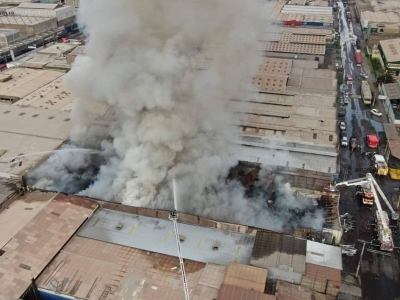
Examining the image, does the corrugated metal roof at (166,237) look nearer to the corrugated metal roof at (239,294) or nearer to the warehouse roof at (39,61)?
the corrugated metal roof at (239,294)

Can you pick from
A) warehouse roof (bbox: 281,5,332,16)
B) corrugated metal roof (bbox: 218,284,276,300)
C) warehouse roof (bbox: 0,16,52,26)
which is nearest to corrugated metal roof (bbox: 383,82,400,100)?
warehouse roof (bbox: 281,5,332,16)

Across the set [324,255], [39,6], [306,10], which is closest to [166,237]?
[324,255]

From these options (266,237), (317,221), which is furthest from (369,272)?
→ (266,237)

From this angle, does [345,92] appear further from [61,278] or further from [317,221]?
[61,278]

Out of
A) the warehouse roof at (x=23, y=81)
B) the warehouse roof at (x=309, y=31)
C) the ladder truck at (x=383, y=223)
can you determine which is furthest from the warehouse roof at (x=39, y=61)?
the ladder truck at (x=383, y=223)

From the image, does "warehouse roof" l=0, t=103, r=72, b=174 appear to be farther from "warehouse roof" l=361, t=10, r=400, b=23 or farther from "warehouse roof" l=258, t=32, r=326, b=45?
"warehouse roof" l=361, t=10, r=400, b=23

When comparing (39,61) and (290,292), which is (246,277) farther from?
(39,61)
